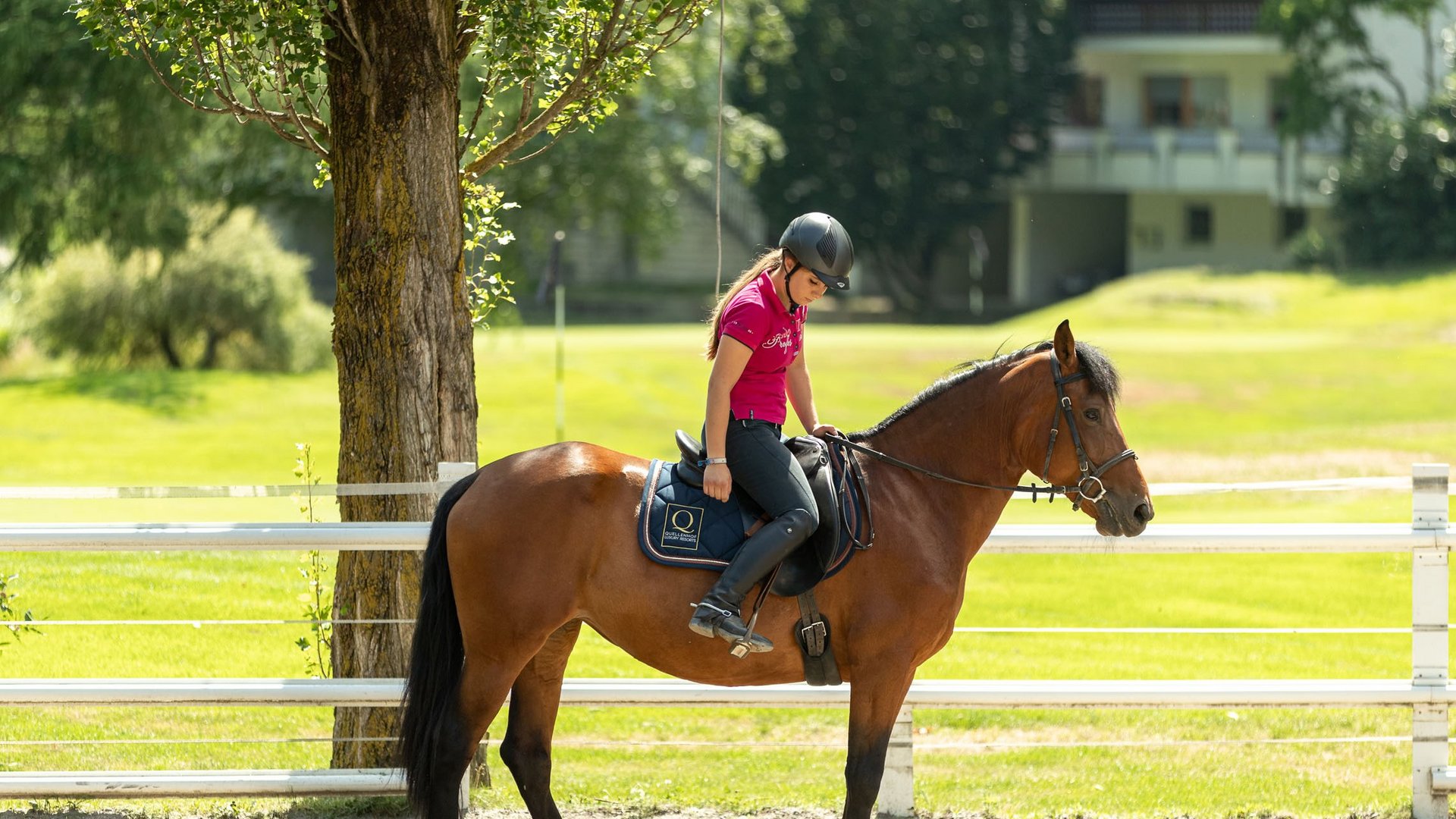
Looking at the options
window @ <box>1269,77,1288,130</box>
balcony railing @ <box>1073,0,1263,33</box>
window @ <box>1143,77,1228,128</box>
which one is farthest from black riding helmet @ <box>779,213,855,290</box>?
window @ <box>1269,77,1288,130</box>

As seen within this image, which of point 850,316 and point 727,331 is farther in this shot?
point 850,316

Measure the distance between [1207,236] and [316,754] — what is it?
50.4 m

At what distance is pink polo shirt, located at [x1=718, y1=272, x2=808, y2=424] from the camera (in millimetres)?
5516

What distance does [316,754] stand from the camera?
26.2 feet

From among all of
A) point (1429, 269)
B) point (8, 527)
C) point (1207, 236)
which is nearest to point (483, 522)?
point (8, 527)

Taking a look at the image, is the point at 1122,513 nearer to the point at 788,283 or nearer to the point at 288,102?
the point at 788,283

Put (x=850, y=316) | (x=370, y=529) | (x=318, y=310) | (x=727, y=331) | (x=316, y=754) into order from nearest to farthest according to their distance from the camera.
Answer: (x=727, y=331)
(x=370, y=529)
(x=316, y=754)
(x=318, y=310)
(x=850, y=316)

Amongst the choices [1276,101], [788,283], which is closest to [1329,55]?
[1276,101]

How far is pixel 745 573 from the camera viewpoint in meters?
5.42

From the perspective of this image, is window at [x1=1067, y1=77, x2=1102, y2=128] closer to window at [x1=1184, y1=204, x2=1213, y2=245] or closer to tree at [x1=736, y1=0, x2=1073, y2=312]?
window at [x1=1184, y1=204, x2=1213, y2=245]

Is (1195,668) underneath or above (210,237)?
Result: underneath

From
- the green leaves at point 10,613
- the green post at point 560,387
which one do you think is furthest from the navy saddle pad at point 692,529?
the green post at point 560,387

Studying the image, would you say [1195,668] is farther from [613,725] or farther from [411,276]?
[411,276]

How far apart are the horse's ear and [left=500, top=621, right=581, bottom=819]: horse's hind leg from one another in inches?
83.2
